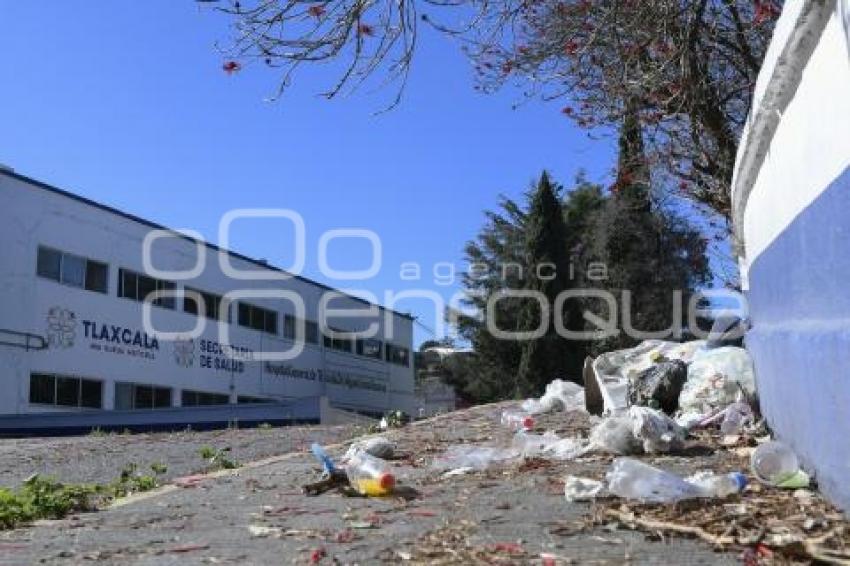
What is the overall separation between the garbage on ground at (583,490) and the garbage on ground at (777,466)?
93cm

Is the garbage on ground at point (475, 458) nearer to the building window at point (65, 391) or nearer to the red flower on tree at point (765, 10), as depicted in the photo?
the red flower on tree at point (765, 10)

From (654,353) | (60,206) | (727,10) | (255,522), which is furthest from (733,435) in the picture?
(60,206)

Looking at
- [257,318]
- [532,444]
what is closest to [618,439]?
[532,444]

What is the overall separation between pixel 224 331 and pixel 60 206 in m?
9.33

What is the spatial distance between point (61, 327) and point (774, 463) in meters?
23.7

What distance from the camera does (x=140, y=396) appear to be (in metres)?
30.0

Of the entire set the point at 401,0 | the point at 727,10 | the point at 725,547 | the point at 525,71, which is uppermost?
the point at 727,10

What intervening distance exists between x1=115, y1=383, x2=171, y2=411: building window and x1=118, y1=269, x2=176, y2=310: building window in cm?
258

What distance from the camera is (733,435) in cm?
783

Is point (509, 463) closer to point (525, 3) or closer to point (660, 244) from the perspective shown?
point (525, 3)

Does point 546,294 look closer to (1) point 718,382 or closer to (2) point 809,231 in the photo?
(1) point 718,382

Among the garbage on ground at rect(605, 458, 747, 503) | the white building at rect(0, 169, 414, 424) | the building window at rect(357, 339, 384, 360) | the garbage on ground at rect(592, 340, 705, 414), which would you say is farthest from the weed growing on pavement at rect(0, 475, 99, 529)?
the building window at rect(357, 339, 384, 360)

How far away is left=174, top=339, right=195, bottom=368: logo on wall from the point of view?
1245 inches

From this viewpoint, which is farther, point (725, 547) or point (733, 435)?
point (733, 435)
